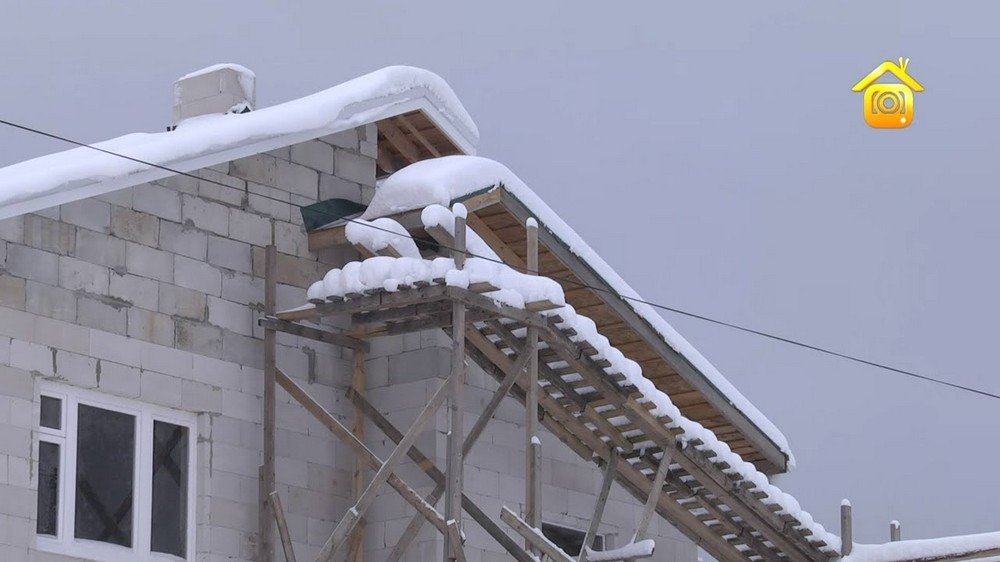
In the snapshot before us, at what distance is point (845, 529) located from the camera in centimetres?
2373

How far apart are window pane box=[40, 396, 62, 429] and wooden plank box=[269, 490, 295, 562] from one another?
7.54 feet

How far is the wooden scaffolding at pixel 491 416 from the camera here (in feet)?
60.2

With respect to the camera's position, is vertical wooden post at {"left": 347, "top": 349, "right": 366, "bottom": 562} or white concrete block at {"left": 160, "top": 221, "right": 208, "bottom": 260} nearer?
white concrete block at {"left": 160, "top": 221, "right": 208, "bottom": 260}

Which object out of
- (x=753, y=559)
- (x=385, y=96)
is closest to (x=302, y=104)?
(x=385, y=96)

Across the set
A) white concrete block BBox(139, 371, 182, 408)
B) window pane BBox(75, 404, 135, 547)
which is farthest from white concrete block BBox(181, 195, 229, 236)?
window pane BBox(75, 404, 135, 547)

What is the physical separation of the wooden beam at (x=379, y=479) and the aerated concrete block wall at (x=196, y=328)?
1.13m

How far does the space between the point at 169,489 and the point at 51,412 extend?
1498mm

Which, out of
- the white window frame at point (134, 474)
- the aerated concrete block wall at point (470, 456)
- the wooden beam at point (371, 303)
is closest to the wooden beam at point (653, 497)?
the aerated concrete block wall at point (470, 456)

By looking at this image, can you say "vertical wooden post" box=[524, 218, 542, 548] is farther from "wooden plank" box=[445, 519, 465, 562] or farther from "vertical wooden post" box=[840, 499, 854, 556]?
"vertical wooden post" box=[840, 499, 854, 556]

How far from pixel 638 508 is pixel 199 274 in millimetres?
6732

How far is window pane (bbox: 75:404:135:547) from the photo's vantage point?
57.3 feet

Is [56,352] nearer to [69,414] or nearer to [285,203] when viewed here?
[69,414]

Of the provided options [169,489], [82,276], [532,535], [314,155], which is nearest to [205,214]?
[82,276]

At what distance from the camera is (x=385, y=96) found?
20.6m
